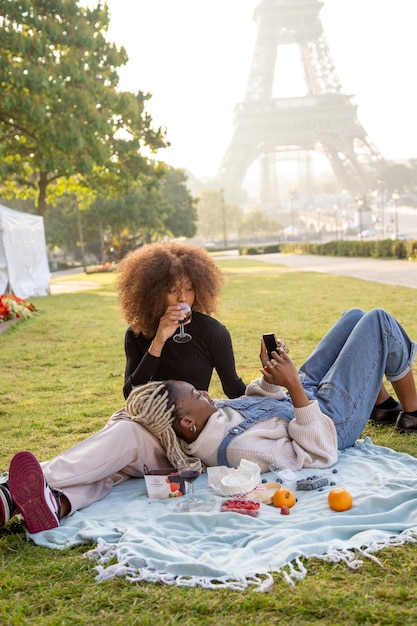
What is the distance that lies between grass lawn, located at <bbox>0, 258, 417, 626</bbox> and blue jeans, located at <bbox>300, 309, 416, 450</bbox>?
45 cm

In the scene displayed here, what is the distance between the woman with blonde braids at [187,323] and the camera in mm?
3686

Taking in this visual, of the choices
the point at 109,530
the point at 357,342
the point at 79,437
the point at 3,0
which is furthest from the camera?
the point at 3,0

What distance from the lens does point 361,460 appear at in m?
3.57

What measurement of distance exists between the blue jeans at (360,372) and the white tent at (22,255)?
1341cm

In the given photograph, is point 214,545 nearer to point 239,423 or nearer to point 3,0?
point 239,423

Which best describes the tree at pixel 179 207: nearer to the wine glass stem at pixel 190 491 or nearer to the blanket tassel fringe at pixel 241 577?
the wine glass stem at pixel 190 491

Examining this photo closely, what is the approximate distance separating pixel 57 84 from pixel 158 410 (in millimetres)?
14107

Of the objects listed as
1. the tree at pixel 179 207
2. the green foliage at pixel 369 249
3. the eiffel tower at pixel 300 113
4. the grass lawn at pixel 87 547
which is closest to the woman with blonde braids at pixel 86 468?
the grass lawn at pixel 87 547

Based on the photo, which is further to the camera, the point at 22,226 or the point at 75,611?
the point at 22,226

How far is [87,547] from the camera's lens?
277 centimetres

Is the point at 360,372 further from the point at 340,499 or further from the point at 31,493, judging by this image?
the point at 31,493

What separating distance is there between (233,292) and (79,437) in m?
11.4

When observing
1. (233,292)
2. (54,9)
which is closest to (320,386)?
(233,292)

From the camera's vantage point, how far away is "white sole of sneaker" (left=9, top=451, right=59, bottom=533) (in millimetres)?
2850
